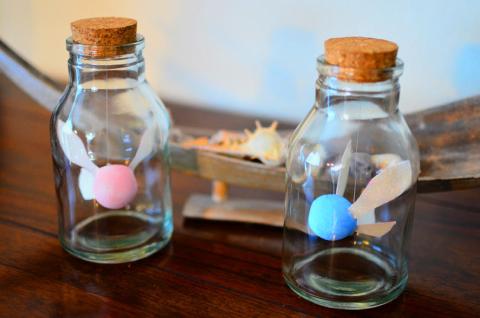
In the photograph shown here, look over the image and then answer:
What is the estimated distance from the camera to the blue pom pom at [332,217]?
52 cm

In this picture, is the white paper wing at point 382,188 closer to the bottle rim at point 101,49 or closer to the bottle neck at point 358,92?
the bottle neck at point 358,92

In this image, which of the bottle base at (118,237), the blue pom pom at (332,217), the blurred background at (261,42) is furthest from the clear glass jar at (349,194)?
the blurred background at (261,42)

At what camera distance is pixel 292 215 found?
0.58m

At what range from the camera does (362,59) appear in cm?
48

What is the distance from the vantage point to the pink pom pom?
0.58 m

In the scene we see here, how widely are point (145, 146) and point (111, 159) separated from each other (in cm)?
4

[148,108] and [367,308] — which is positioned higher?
[148,108]

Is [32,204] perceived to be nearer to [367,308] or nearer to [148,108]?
[148,108]

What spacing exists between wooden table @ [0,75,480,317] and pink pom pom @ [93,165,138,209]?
0.06m

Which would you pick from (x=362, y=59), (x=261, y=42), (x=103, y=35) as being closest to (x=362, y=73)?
(x=362, y=59)

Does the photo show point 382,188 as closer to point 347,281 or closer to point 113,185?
point 347,281

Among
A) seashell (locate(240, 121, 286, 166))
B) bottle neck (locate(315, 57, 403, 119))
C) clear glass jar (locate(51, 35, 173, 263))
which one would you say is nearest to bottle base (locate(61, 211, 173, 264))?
clear glass jar (locate(51, 35, 173, 263))

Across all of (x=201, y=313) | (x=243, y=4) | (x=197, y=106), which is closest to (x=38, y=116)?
(x=197, y=106)

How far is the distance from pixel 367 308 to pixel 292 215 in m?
0.11
